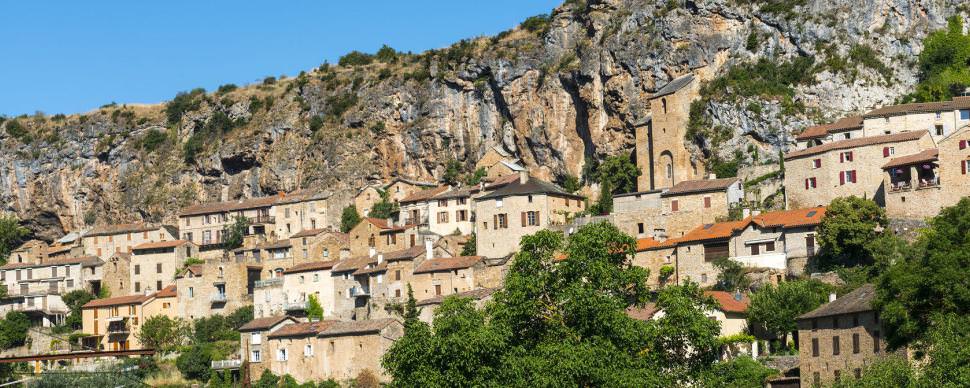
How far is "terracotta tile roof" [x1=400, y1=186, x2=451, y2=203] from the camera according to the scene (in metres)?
104

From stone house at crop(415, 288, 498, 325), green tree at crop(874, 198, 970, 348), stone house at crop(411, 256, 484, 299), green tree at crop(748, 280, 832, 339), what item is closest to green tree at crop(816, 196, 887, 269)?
green tree at crop(748, 280, 832, 339)

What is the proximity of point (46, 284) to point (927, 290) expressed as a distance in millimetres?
70417

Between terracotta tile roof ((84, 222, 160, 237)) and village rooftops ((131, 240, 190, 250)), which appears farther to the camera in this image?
terracotta tile roof ((84, 222, 160, 237))

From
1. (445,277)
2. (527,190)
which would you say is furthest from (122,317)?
(527,190)

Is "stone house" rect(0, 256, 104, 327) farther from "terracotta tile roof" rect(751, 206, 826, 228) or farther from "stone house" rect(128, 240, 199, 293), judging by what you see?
"terracotta tile roof" rect(751, 206, 826, 228)

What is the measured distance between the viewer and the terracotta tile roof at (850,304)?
6169 cm

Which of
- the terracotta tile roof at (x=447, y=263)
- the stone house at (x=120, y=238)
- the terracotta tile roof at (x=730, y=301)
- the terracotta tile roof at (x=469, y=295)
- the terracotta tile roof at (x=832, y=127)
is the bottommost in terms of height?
the terracotta tile roof at (x=730, y=301)

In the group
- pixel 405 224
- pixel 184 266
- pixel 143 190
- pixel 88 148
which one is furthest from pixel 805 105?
pixel 88 148

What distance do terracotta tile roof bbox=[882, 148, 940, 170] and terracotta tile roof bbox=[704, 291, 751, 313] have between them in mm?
11398

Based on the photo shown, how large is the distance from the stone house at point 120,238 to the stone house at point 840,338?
200 feet

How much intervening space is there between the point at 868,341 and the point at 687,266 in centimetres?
2119

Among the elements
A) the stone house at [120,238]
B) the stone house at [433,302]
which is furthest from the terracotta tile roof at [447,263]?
the stone house at [120,238]

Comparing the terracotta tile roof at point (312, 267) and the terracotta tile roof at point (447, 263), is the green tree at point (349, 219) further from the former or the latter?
the terracotta tile roof at point (447, 263)

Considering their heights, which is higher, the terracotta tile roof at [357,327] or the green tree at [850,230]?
the green tree at [850,230]
